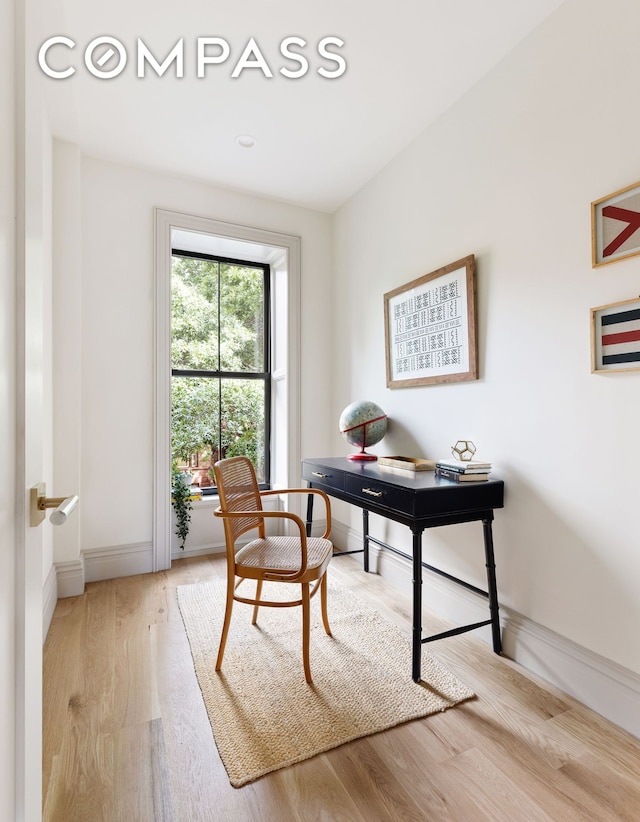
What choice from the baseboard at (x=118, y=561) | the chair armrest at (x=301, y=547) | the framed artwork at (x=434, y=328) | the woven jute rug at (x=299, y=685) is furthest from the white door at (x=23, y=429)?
the baseboard at (x=118, y=561)

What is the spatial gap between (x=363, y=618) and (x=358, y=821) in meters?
1.10

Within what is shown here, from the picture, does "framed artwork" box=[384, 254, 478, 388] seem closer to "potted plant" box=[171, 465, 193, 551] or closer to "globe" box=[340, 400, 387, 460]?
"globe" box=[340, 400, 387, 460]

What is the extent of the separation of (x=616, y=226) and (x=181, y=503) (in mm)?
2948

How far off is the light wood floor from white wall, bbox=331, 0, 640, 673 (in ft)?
1.09

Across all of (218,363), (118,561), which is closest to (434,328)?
(218,363)

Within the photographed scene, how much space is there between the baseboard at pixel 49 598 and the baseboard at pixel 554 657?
1.98m

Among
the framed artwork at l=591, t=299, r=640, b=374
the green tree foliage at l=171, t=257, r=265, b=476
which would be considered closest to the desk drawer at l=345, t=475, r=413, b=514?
the framed artwork at l=591, t=299, r=640, b=374

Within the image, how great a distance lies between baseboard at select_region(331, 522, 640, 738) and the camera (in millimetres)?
1545

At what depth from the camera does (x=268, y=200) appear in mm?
3385

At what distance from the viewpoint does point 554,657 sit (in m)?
1.78

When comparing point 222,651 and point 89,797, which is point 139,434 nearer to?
point 222,651

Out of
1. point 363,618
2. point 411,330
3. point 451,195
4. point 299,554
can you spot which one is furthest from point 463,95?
point 363,618

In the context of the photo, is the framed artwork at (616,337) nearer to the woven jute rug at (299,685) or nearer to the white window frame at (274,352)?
the woven jute rug at (299,685)

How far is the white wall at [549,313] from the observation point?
1.58 metres
